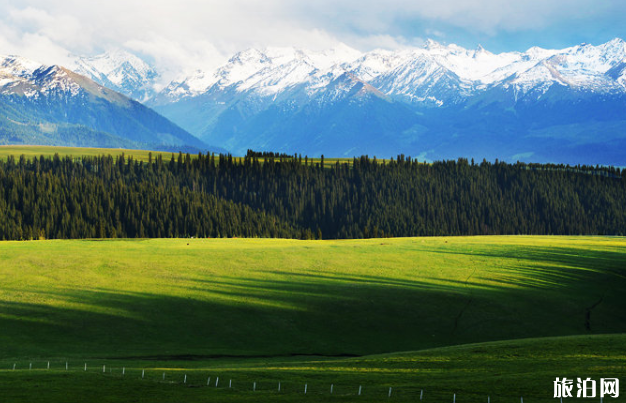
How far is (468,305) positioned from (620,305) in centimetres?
2381

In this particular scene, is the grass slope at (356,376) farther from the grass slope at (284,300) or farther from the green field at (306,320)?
the grass slope at (284,300)

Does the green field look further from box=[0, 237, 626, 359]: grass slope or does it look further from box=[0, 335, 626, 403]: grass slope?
box=[0, 237, 626, 359]: grass slope

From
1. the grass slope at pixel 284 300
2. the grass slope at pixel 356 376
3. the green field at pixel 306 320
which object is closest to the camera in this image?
the grass slope at pixel 356 376

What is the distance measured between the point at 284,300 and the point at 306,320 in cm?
699

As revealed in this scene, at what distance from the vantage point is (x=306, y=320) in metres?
88.6

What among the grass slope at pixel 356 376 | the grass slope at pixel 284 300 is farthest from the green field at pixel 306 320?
the grass slope at pixel 284 300

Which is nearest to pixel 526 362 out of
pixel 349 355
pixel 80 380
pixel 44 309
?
pixel 349 355

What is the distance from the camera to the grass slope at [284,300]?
8106 centimetres

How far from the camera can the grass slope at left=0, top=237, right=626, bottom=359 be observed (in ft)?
266

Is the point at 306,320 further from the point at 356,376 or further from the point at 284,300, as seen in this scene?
the point at 356,376

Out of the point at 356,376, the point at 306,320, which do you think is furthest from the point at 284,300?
the point at 356,376

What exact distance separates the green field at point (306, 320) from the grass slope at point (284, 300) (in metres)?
0.30

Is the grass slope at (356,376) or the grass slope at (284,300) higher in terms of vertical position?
the grass slope at (284,300)

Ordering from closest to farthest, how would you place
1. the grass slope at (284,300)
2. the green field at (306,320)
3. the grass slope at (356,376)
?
the grass slope at (356,376)
the green field at (306,320)
the grass slope at (284,300)
